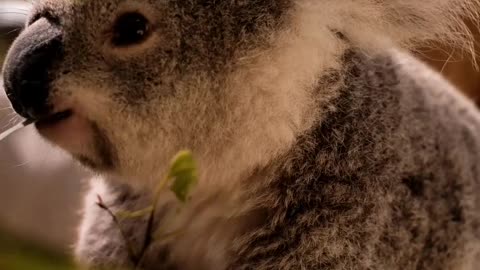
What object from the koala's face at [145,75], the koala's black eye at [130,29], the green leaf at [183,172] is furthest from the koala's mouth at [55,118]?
the green leaf at [183,172]

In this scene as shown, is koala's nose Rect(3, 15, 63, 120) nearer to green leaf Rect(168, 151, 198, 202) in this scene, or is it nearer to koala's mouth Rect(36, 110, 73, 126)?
koala's mouth Rect(36, 110, 73, 126)

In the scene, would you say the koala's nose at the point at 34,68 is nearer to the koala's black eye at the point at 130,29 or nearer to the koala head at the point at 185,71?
the koala head at the point at 185,71

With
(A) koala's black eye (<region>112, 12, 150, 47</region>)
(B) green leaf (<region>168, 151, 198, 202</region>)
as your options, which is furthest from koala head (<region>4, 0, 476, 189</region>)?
(B) green leaf (<region>168, 151, 198, 202</region>)

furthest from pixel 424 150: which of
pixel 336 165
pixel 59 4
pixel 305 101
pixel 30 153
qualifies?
pixel 30 153

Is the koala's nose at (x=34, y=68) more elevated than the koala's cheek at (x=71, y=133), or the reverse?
the koala's nose at (x=34, y=68)

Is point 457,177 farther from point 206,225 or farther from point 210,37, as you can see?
point 210,37

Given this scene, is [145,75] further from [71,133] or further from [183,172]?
[183,172]

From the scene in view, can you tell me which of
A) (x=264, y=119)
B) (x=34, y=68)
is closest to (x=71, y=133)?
(x=34, y=68)
